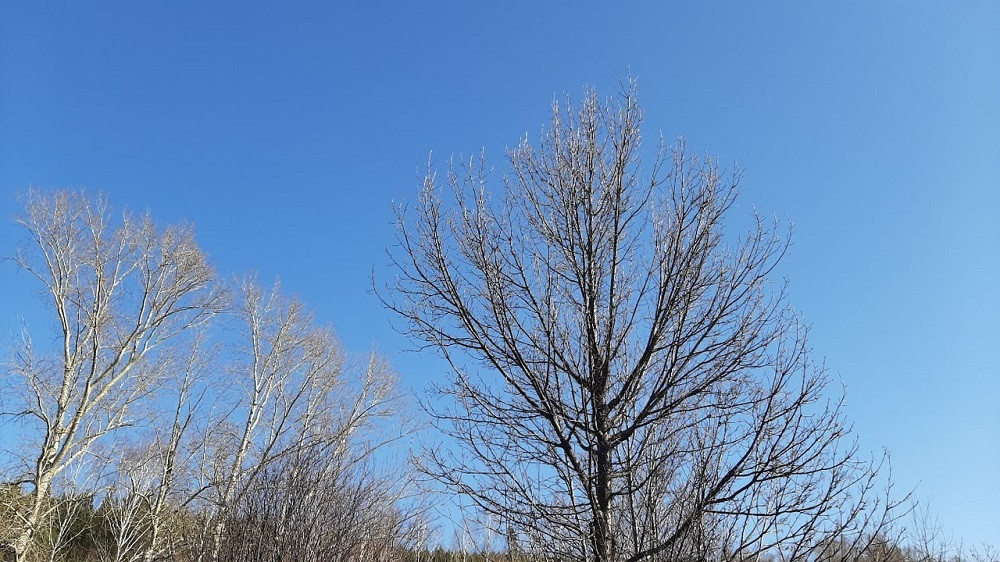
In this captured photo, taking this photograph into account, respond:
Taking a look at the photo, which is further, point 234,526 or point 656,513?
point 234,526

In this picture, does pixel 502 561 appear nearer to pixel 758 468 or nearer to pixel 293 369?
pixel 293 369

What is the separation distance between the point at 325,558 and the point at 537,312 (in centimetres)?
478

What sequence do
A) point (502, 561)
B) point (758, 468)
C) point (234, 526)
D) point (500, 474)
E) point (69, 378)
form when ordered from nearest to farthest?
1. point (758, 468)
2. point (500, 474)
3. point (234, 526)
4. point (502, 561)
5. point (69, 378)

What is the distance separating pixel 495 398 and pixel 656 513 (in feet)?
3.86

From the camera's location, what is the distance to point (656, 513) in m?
3.92

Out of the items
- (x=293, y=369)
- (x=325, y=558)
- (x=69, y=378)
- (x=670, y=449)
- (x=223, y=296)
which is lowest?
(x=325, y=558)

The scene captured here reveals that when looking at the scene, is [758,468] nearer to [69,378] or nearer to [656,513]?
[656,513]

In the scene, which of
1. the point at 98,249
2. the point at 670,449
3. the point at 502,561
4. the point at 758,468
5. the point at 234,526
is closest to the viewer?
the point at 758,468

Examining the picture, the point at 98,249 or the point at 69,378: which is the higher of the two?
the point at 98,249

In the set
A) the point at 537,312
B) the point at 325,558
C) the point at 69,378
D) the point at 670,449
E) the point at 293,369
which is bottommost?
the point at 325,558

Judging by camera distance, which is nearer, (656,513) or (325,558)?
(656,513)

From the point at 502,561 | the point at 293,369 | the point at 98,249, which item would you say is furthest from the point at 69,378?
the point at 502,561

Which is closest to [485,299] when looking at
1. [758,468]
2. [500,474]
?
[500,474]

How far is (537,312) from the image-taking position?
421 cm
